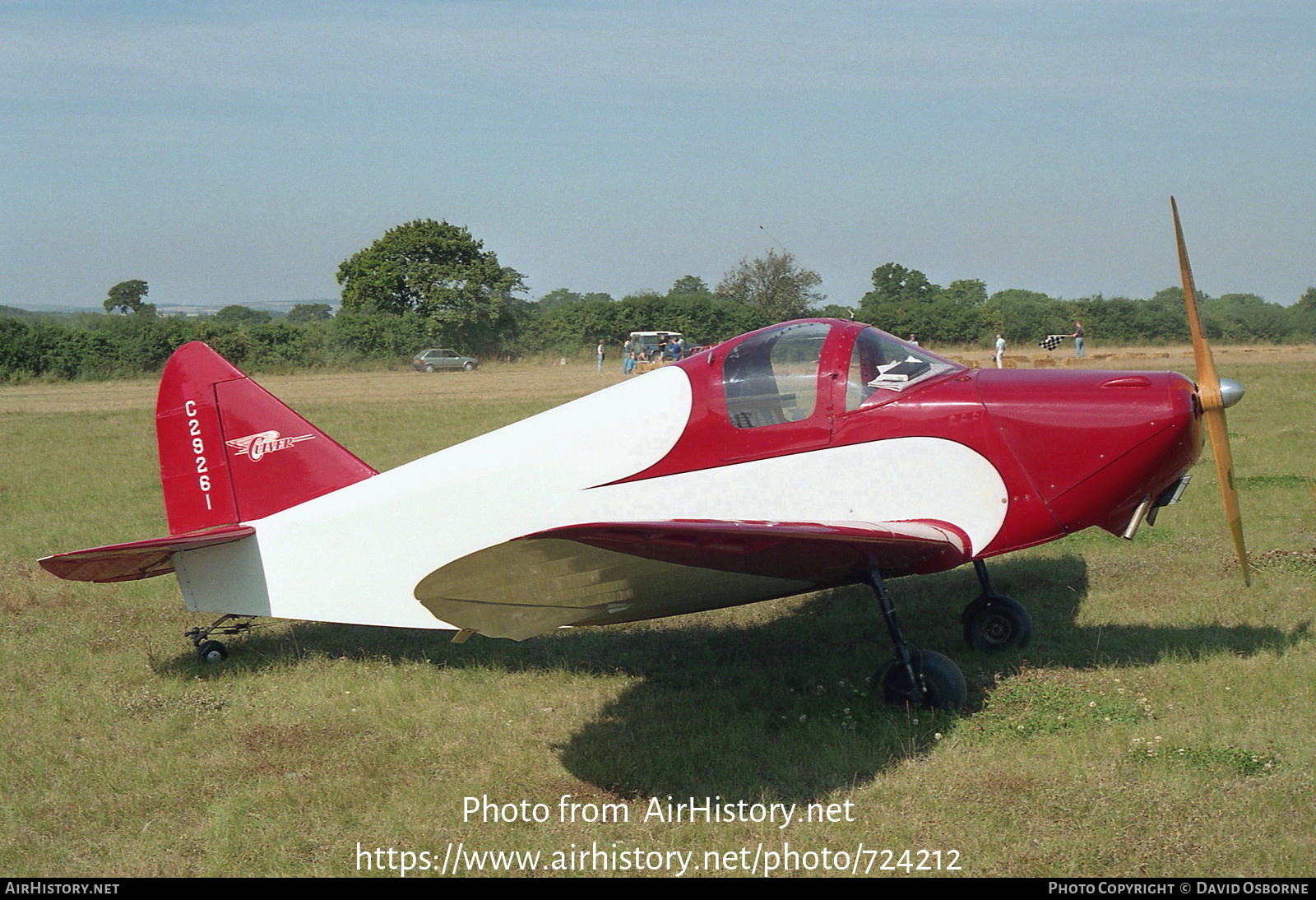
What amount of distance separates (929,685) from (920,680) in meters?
0.05

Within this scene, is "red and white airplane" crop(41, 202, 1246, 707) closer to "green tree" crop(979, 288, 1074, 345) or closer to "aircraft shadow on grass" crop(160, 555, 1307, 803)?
"aircraft shadow on grass" crop(160, 555, 1307, 803)

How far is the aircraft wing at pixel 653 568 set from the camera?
402cm

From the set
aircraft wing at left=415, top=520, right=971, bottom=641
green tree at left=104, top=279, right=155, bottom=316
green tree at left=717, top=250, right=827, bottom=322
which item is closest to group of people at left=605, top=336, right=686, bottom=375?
green tree at left=717, top=250, right=827, bottom=322

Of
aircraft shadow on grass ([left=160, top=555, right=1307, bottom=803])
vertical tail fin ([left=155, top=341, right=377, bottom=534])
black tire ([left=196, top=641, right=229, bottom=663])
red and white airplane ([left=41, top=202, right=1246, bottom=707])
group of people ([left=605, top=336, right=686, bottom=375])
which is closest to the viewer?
aircraft shadow on grass ([left=160, top=555, right=1307, bottom=803])

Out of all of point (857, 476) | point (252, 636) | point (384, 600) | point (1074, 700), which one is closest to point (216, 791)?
point (384, 600)

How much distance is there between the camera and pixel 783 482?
18.3 ft

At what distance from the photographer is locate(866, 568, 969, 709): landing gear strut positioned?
5.45m

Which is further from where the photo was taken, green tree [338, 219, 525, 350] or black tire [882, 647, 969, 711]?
green tree [338, 219, 525, 350]

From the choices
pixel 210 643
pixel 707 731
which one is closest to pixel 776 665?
pixel 707 731

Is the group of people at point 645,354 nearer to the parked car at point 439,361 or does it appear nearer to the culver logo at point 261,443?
the parked car at point 439,361

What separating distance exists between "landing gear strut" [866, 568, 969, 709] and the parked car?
1601 inches

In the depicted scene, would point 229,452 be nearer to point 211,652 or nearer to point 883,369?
point 211,652
